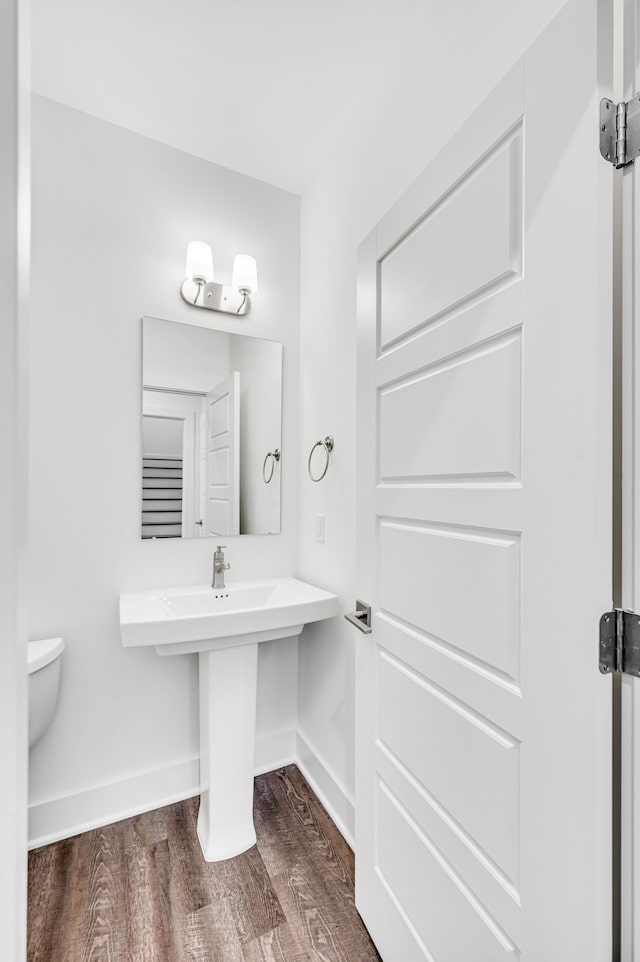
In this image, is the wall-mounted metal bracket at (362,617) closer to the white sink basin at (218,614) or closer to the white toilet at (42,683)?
the white sink basin at (218,614)

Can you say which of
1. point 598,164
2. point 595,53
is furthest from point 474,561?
point 595,53

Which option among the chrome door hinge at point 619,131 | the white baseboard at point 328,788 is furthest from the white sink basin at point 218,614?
the chrome door hinge at point 619,131

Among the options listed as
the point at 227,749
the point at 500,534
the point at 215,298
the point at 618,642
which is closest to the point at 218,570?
the point at 227,749

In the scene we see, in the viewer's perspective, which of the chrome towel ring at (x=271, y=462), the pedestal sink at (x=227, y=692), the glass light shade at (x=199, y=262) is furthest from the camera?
the chrome towel ring at (x=271, y=462)

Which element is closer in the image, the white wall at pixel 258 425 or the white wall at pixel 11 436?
the white wall at pixel 11 436

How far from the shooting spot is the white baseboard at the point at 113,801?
162cm

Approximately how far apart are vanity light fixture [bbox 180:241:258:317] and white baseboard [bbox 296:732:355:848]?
190cm

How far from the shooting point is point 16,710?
0.56 meters

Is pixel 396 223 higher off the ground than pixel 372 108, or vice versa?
pixel 372 108

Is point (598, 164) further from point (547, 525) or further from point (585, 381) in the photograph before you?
point (547, 525)

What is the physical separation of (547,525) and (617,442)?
6.1 inches

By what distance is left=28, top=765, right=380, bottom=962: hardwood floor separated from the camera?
1.24m

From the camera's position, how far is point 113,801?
173cm

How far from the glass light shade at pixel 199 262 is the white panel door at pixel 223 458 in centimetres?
39
